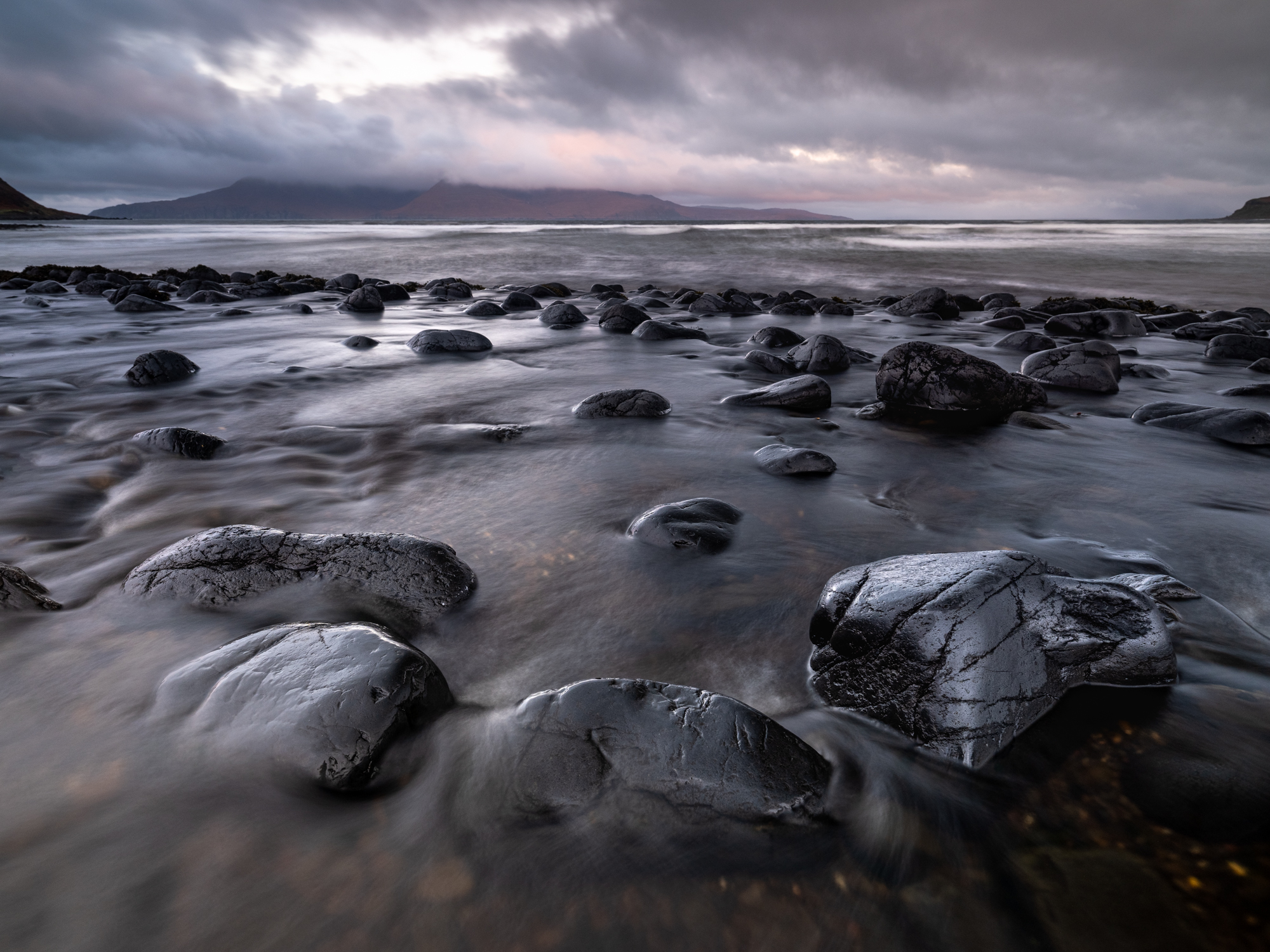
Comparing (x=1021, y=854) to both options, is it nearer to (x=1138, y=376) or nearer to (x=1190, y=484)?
(x=1190, y=484)

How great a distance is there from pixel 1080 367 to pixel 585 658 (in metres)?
5.55

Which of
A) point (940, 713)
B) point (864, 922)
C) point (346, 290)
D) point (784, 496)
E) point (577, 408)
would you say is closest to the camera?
point (864, 922)

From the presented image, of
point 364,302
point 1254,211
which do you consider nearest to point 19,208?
point 364,302

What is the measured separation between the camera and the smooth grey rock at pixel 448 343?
6824 mm

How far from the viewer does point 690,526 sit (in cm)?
259

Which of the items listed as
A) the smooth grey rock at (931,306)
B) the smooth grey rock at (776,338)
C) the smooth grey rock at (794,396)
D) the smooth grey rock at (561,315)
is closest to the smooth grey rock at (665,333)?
the smooth grey rock at (776,338)

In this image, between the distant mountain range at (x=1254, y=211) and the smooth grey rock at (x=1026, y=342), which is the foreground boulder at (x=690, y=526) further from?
the distant mountain range at (x=1254, y=211)

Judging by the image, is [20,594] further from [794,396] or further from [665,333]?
[665,333]

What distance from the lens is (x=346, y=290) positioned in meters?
13.3

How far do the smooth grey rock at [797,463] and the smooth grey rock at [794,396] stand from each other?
1.30m

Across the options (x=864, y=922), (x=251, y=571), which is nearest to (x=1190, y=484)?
(x=864, y=922)

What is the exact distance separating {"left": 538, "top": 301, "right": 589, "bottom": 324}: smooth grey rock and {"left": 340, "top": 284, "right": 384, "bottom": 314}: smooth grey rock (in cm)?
322

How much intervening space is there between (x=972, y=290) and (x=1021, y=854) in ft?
47.7

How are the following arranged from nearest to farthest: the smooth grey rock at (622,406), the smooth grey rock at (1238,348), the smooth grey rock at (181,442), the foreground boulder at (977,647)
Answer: the foreground boulder at (977,647) < the smooth grey rock at (181,442) < the smooth grey rock at (622,406) < the smooth grey rock at (1238,348)
